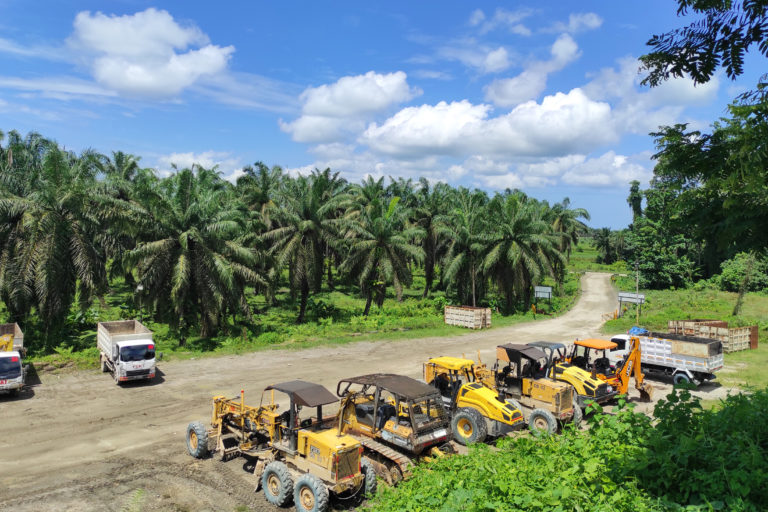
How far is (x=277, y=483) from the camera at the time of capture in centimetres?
1006

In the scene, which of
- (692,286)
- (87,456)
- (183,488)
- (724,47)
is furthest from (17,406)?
(692,286)

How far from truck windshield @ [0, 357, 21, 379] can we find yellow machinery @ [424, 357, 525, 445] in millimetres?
14257

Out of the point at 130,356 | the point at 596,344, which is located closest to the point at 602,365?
the point at 596,344

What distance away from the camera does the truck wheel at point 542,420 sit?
13.4m

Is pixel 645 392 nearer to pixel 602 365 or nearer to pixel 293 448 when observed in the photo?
pixel 602 365

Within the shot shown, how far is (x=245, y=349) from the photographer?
2497cm

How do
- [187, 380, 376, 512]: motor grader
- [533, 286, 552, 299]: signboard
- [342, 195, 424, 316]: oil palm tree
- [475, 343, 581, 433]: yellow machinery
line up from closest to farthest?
[187, 380, 376, 512]: motor grader, [475, 343, 581, 433]: yellow machinery, [342, 195, 424, 316]: oil palm tree, [533, 286, 552, 299]: signboard

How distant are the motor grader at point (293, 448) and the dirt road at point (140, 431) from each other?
50 cm

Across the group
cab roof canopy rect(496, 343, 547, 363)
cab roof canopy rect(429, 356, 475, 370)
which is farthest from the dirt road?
cab roof canopy rect(496, 343, 547, 363)

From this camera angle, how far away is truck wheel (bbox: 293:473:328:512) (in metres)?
9.16

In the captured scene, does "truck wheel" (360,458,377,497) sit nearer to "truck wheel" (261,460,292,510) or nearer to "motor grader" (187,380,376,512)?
"motor grader" (187,380,376,512)

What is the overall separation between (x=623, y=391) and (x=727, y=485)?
12112 millimetres

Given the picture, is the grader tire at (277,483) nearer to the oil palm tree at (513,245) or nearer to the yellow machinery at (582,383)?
the yellow machinery at (582,383)

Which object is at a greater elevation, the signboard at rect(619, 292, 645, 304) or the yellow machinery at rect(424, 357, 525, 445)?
the signboard at rect(619, 292, 645, 304)
